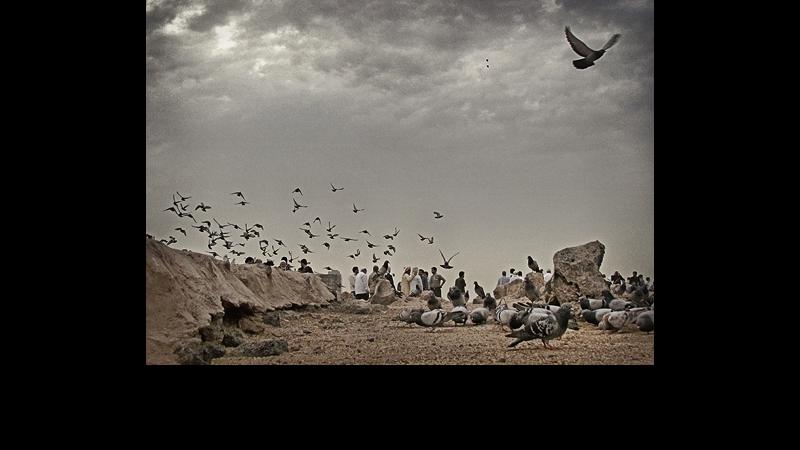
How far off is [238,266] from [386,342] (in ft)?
8.87

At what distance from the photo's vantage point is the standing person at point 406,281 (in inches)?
613

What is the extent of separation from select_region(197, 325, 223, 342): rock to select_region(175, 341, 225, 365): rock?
0.06 m

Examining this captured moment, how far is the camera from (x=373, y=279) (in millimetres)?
14750

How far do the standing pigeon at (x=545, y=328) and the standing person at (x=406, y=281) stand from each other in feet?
21.4

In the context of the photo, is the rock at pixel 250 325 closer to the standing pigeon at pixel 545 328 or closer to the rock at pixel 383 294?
the standing pigeon at pixel 545 328

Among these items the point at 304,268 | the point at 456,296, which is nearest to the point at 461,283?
the point at 456,296

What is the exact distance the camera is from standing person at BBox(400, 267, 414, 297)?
51.1 feet

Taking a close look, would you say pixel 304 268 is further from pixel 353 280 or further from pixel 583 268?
pixel 583 268

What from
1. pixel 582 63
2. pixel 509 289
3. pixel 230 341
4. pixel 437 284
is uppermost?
pixel 582 63

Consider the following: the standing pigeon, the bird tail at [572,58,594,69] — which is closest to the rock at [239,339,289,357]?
the standing pigeon

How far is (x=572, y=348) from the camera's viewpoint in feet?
29.8

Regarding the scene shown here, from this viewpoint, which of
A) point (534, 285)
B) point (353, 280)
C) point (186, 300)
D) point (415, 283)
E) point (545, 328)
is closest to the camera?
point (186, 300)

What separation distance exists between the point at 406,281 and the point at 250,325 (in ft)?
21.6
